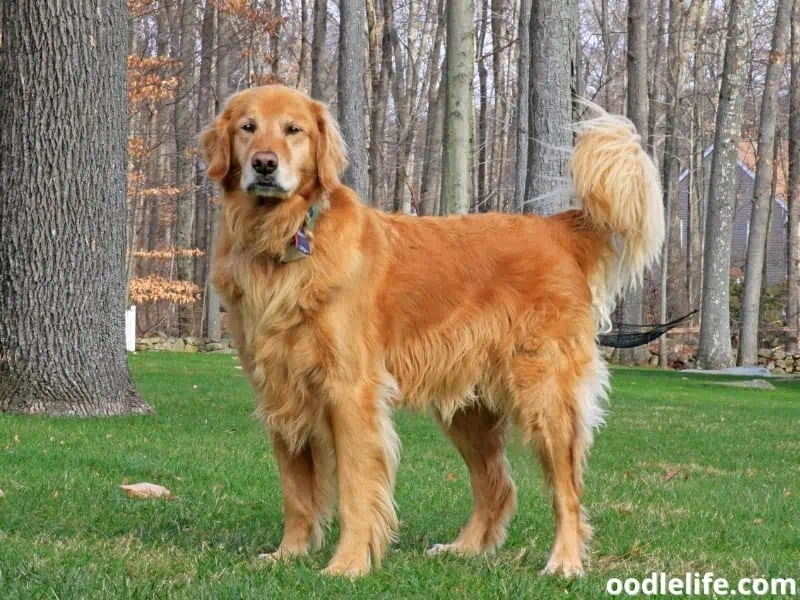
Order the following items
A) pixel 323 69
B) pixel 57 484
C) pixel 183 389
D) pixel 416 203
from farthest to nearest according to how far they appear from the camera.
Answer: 1. pixel 416 203
2. pixel 323 69
3. pixel 183 389
4. pixel 57 484

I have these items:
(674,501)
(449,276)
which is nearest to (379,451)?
(449,276)

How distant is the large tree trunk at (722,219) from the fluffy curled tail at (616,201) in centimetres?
1895

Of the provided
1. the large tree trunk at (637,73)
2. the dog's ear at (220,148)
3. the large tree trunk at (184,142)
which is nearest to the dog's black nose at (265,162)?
the dog's ear at (220,148)

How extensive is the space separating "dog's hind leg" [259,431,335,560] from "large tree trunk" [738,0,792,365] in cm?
2168

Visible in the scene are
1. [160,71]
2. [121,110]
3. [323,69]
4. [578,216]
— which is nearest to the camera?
[578,216]

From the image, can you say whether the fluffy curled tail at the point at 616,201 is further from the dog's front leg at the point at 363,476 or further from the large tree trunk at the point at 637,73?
the large tree trunk at the point at 637,73

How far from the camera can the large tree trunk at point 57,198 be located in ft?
26.6

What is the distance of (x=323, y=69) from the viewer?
1994cm

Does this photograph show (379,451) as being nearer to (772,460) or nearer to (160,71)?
(772,460)

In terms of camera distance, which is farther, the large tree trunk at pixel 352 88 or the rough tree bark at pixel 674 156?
the rough tree bark at pixel 674 156

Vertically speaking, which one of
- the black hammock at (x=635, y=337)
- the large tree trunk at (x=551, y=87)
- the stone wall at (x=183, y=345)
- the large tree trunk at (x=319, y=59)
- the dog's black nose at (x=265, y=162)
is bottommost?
the stone wall at (x=183, y=345)

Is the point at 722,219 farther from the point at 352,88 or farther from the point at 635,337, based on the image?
the point at 352,88

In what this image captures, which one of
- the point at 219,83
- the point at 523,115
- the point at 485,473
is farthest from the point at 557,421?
the point at 219,83

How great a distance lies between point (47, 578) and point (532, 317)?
7.54 feet
